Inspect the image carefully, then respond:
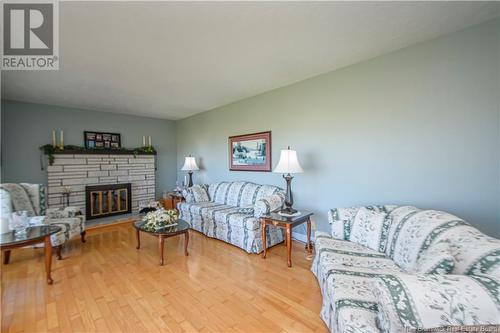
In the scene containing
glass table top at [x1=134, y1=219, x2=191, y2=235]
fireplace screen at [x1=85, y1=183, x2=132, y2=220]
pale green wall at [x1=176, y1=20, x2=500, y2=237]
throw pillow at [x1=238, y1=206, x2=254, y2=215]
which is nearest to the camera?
pale green wall at [x1=176, y1=20, x2=500, y2=237]

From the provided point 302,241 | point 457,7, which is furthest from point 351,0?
point 302,241

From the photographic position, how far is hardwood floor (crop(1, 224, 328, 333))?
1655 millimetres

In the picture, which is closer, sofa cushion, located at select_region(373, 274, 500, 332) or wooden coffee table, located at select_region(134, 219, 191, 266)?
sofa cushion, located at select_region(373, 274, 500, 332)

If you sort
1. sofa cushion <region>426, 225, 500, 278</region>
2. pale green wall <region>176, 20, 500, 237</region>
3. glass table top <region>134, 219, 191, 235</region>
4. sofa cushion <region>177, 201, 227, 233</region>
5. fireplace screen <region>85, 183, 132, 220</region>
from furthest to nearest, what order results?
fireplace screen <region>85, 183, 132, 220</region> < sofa cushion <region>177, 201, 227, 233</region> < glass table top <region>134, 219, 191, 235</region> < pale green wall <region>176, 20, 500, 237</region> < sofa cushion <region>426, 225, 500, 278</region>

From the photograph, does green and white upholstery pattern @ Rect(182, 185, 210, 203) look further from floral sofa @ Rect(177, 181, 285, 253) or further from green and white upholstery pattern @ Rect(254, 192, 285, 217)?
green and white upholstery pattern @ Rect(254, 192, 285, 217)

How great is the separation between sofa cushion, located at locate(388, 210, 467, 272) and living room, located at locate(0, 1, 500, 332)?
1cm

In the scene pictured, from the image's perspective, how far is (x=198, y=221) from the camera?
3760mm

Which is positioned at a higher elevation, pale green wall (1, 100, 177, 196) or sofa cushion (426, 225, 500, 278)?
pale green wall (1, 100, 177, 196)

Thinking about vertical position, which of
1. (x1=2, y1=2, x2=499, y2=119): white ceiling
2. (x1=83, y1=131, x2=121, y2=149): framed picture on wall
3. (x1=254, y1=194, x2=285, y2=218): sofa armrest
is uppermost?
(x1=2, y1=2, x2=499, y2=119): white ceiling

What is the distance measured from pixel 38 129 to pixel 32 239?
309 centimetres

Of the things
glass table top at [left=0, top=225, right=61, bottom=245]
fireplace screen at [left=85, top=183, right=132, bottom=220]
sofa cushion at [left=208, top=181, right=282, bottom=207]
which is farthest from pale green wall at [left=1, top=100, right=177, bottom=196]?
sofa cushion at [left=208, top=181, right=282, bottom=207]

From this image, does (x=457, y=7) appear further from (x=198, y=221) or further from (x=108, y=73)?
(x=198, y=221)

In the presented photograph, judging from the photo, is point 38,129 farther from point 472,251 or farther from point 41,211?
point 472,251

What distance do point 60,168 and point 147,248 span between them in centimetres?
274
